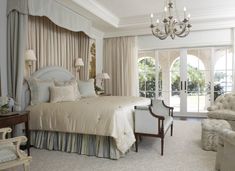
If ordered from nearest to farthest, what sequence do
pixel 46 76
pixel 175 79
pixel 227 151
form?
pixel 227 151 < pixel 46 76 < pixel 175 79

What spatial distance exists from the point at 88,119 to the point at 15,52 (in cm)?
164

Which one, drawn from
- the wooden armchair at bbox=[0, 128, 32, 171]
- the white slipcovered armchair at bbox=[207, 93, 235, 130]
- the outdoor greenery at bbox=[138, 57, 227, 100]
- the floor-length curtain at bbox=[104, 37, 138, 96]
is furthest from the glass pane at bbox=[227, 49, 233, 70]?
the wooden armchair at bbox=[0, 128, 32, 171]

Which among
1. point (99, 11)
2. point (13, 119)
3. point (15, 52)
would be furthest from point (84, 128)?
point (99, 11)

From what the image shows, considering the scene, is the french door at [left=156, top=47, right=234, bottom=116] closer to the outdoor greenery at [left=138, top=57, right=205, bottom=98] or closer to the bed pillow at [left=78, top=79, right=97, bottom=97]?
the outdoor greenery at [left=138, top=57, right=205, bottom=98]

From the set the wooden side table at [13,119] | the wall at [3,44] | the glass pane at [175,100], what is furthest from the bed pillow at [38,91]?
the glass pane at [175,100]

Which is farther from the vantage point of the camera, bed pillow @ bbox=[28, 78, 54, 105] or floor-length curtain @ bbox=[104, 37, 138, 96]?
floor-length curtain @ bbox=[104, 37, 138, 96]

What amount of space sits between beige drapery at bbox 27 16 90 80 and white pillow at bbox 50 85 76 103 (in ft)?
2.47

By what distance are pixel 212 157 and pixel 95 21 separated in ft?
14.7

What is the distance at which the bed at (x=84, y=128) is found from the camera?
318cm

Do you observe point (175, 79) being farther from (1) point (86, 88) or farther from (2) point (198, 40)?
(1) point (86, 88)

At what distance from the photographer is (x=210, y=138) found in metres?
3.56

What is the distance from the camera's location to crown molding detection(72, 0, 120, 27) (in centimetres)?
483

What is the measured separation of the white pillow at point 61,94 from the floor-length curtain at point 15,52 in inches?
25.1

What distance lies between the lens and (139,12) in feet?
19.6
